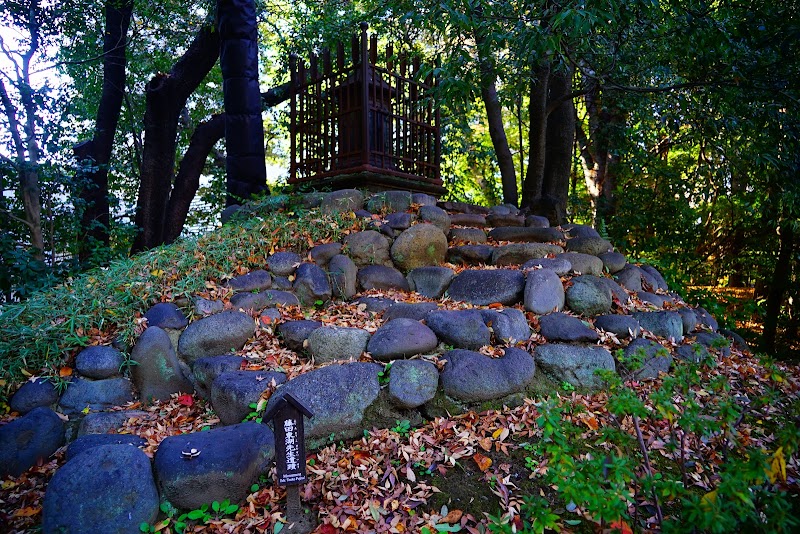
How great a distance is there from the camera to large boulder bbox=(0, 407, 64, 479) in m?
3.12

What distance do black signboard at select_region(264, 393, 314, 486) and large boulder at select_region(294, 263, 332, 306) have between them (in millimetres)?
2003

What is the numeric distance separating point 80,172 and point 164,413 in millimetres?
4873

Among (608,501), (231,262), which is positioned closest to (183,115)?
(231,262)

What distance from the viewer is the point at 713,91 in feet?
17.7

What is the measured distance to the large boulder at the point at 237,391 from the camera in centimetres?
327

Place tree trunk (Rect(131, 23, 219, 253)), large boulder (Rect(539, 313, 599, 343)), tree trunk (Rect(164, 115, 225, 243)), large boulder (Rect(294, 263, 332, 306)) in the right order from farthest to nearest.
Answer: tree trunk (Rect(164, 115, 225, 243))
tree trunk (Rect(131, 23, 219, 253))
large boulder (Rect(294, 263, 332, 306))
large boulder (Rect(539, 313, 599, 343))

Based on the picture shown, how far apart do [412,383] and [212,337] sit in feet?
5.44

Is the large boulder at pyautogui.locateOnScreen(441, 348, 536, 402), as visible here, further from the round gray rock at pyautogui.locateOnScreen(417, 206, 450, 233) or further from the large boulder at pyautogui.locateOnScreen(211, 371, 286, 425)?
the round gray rock at pyautogui.locateOnScreen(417, 206, 450, 233)

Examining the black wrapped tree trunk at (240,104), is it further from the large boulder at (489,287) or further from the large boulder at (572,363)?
the large boulder at (572,363)

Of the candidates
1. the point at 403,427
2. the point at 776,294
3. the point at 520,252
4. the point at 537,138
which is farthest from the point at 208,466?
the point at 776,294

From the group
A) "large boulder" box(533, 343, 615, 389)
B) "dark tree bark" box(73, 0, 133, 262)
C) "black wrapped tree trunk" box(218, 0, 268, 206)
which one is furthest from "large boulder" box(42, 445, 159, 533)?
"dark tree bark" box(73, 0, 133, 262)

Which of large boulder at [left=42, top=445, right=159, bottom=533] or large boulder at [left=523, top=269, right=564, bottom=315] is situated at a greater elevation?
large boulder at [left=523, top=269, right=564, bottom=315]

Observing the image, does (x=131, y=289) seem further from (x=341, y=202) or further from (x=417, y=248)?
(x=417, y=248)

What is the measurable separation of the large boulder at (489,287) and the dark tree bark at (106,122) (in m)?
5.60
